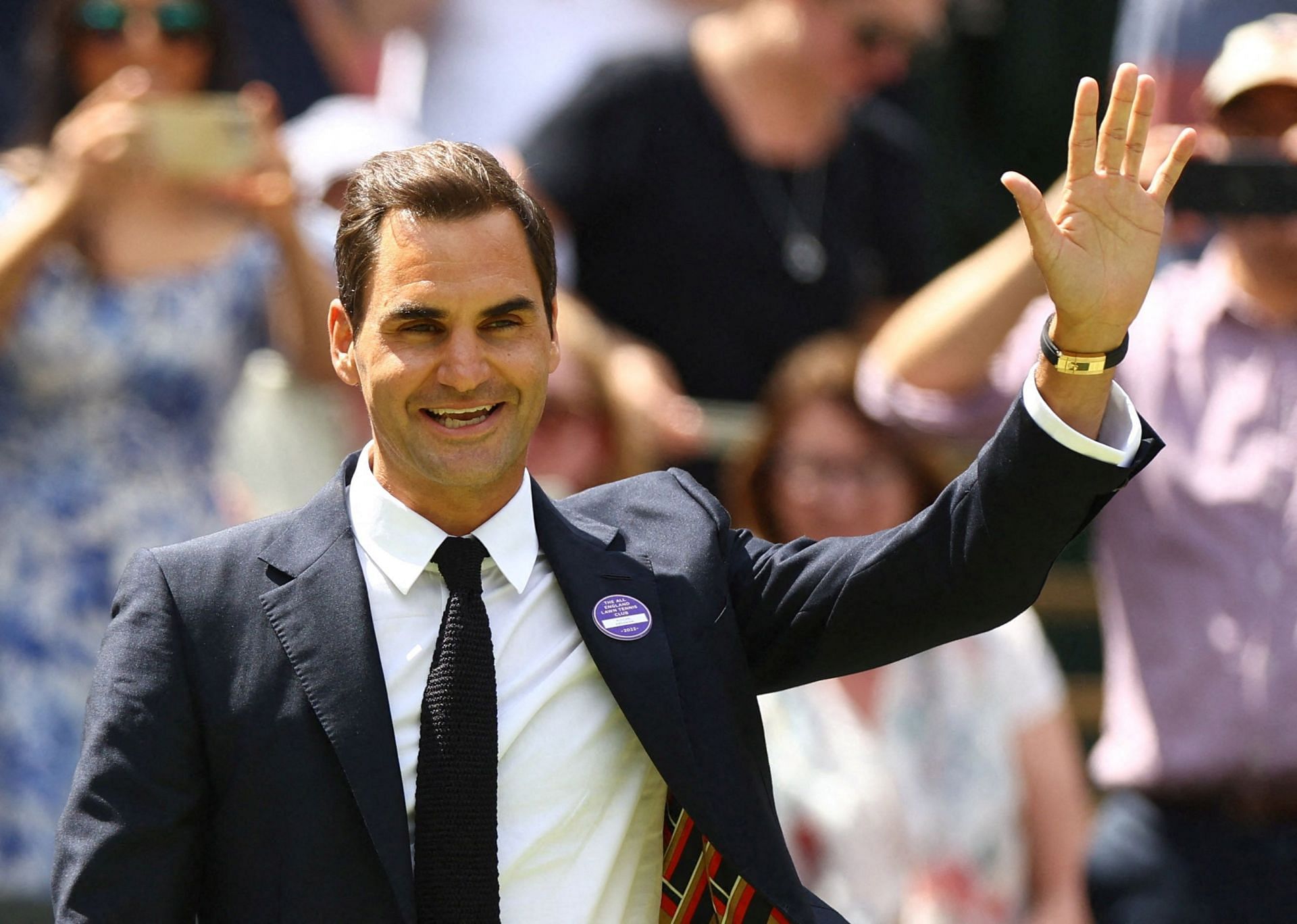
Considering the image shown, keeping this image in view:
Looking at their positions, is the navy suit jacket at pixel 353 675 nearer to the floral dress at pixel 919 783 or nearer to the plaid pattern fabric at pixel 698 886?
the plaid pattern fabric at pixel 698 886

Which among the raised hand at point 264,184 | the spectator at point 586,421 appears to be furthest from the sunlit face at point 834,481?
the raised hand at point 264,184

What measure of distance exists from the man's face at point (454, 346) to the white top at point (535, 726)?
0.10 meters

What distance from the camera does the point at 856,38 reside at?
4.82m

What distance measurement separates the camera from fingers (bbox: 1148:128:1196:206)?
7.88ft

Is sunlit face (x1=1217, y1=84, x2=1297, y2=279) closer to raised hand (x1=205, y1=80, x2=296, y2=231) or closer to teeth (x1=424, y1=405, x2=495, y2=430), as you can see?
raised hand (x1=205, y1=80, x2=296, y2=231)

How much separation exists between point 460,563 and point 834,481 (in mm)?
2101

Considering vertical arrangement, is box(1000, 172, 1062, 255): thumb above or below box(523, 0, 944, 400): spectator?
above

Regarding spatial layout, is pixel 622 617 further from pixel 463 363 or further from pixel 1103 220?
pixel 1103 220

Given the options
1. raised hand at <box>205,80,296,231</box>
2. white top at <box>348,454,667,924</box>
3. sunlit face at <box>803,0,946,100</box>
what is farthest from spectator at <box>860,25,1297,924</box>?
white top at <box>348,454,667,924</box>

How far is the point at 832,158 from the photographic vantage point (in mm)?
4961

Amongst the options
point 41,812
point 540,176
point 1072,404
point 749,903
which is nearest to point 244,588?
point 749,903

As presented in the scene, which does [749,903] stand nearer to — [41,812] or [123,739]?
[123,739]

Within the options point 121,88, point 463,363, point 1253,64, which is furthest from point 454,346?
point 1253,64

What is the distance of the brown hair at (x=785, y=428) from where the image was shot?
452 centimetres
